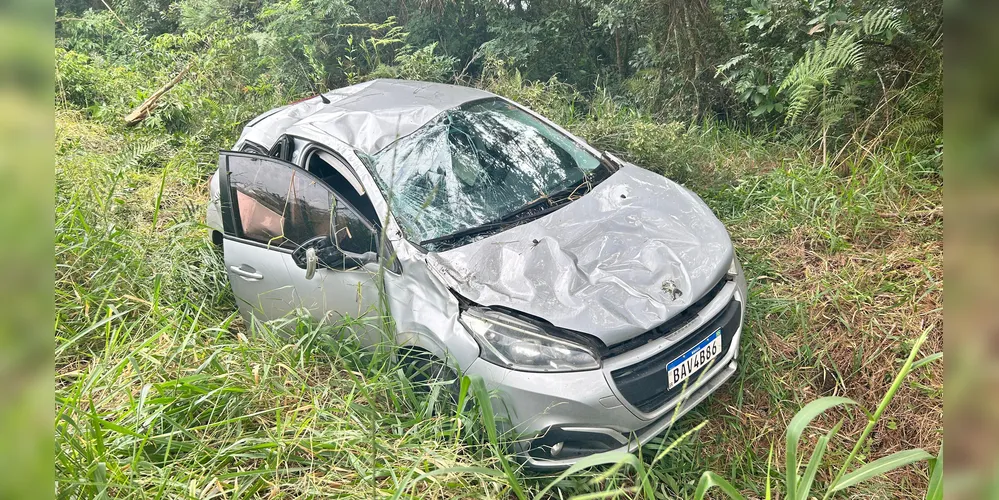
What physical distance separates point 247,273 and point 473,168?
1.28 metres

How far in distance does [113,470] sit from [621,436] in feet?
5.57

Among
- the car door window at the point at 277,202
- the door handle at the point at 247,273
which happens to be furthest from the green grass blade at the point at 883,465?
the door handle at the point at 247,273

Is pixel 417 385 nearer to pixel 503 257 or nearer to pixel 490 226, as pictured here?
pixel 503 257

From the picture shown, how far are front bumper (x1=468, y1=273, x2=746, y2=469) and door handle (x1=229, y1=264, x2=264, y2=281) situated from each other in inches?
53.6

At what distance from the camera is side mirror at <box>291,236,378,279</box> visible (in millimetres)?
2457

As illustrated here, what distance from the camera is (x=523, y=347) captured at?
2.12 m

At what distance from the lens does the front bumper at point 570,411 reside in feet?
6.63

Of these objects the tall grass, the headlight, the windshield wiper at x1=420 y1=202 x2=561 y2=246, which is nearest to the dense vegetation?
the tall grass

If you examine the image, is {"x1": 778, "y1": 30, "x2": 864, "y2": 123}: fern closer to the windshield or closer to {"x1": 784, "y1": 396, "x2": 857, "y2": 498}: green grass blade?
the windshield

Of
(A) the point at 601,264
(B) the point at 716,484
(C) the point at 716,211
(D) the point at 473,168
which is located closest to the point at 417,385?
(A) the point at 601,264

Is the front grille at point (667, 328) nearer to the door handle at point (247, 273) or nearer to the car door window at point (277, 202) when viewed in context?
the car door window at point (277, 202)

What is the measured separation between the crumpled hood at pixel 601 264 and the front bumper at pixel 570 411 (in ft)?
0.53

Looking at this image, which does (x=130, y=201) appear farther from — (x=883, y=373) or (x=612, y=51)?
(x=612, y=51)
